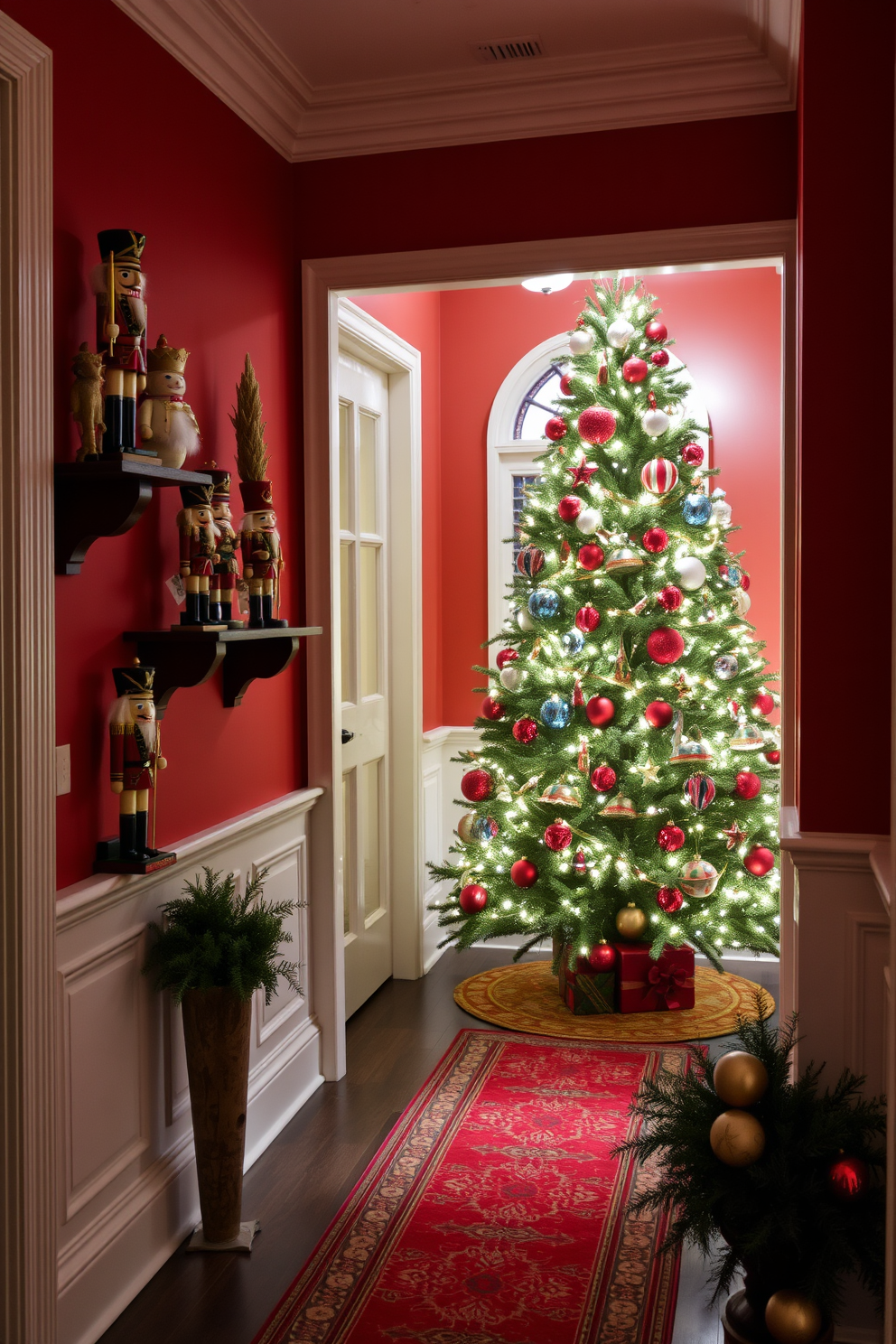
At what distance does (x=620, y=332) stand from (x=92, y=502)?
93.3 inches

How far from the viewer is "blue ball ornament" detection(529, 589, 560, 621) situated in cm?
382

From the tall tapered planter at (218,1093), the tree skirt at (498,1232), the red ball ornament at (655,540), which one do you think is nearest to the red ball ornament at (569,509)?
the red ball ornament at (655,540)

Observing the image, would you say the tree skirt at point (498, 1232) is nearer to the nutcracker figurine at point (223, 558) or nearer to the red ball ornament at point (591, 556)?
the nutcracker figurine at point (223, 558)

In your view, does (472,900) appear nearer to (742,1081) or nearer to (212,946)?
(212,946)

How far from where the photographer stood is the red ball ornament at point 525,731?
389cm

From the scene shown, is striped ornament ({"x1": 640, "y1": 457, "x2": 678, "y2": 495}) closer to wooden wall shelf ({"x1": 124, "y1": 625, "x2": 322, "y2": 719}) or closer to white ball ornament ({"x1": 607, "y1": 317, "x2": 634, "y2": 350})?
white ball ornament ({"x1": 607, "y1": 317, "x2": 634, "y2": 350})

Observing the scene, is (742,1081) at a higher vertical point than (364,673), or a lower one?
lower

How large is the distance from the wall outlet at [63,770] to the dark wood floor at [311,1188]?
110cm

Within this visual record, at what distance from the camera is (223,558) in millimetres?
2643

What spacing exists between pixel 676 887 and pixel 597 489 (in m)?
1.40

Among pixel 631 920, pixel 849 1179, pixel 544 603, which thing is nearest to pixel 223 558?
pixel 544 603

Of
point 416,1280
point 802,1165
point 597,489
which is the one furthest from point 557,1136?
point 597,489

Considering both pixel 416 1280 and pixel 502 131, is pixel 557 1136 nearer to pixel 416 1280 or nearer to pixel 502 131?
pixel 416 1280

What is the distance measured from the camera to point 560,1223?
8.75 feet
